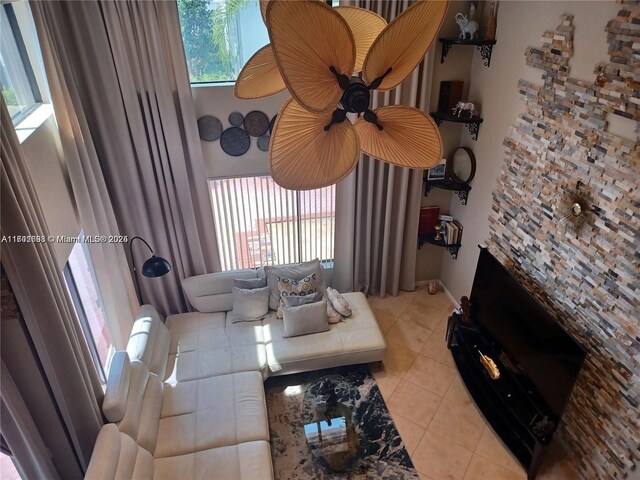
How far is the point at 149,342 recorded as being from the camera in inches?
148

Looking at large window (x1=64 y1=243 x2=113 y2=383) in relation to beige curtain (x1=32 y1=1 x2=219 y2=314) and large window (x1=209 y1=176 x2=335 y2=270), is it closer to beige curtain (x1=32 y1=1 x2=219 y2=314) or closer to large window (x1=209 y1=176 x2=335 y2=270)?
beige curtain (x1=32 y1=1 x2=219 y2=314)

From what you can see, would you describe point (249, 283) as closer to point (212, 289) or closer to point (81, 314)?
point (212, 289)

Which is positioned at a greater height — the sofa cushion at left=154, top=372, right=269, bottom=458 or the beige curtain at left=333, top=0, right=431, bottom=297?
the beige curtain at left=333, top=0, right=431, bottom=297

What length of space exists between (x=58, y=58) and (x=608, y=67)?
3.72 metres

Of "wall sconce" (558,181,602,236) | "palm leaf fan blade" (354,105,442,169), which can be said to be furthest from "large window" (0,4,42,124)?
"wall sconce" (558,181,602,236)

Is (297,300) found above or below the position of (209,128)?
below

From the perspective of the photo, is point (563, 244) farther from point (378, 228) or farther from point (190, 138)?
point (190, 138)

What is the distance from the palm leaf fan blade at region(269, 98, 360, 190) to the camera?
53.8 inches

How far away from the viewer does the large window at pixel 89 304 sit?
11.5 ft

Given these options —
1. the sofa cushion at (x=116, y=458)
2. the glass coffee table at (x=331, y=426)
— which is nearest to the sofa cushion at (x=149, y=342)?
the sofa cushion at (x=116, y=458)

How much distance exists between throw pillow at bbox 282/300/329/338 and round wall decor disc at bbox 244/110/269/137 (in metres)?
1.69

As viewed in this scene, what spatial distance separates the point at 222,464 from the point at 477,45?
4.03m

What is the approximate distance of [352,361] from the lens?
4.17 m

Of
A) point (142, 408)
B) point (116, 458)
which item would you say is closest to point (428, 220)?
point (142, 408)
